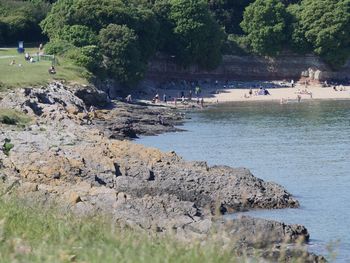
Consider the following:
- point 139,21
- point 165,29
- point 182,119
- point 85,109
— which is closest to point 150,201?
point 85,109

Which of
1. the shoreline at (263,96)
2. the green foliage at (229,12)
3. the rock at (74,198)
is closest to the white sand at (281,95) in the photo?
the shoreline at (263,96)

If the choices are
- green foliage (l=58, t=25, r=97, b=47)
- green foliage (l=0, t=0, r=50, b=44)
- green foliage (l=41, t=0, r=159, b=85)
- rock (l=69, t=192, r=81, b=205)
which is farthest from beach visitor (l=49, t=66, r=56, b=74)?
rock (l=69, t=192, r=81, b=205)

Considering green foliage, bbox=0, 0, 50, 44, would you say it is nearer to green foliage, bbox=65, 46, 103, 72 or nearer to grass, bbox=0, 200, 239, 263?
green foliage, bbox=65, 46, 103, 72

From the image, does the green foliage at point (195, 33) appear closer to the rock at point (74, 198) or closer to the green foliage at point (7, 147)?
the green foliage at point (7, 147)

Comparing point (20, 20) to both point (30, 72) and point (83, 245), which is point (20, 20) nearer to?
point (30, 72)

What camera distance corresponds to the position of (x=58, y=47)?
7869 centimetres

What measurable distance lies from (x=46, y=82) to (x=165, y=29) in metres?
33.0

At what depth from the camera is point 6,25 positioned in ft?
291

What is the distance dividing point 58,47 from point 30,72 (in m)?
13.1

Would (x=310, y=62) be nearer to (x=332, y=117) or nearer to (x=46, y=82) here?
(x=332, y=117)

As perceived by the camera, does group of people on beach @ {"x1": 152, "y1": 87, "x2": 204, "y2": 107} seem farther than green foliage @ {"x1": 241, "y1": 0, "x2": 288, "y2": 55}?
No

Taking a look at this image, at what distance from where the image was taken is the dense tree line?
80125 millimetres

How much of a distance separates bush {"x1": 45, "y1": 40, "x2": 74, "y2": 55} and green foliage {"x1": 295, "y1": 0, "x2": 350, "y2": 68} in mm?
27452

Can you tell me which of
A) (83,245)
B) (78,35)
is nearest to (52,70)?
(78,35)
